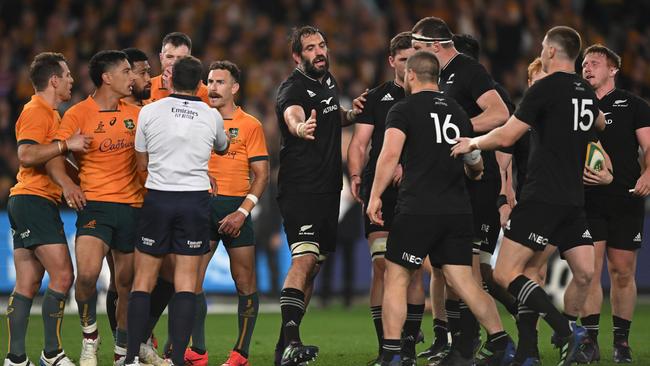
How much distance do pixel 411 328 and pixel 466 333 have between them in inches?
18.3

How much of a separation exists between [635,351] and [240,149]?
4.25m

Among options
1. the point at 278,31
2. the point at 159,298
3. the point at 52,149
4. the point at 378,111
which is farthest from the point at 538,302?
the point at 278,31

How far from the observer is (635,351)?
10.6 metres

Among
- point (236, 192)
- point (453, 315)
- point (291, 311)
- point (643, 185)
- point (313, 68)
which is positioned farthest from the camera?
point (643, 185)

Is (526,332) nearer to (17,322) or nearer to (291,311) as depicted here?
(291,311)

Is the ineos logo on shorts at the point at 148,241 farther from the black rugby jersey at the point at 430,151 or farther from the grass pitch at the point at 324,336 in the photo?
the black rugby jersey at the point at 430,151

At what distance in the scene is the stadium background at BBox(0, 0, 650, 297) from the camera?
A: 1981 cm

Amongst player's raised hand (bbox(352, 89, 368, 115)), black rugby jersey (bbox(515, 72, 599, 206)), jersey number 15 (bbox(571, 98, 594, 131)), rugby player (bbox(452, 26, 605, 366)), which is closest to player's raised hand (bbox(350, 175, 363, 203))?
player's raised hand (bbox(352, 89, 368, 115))

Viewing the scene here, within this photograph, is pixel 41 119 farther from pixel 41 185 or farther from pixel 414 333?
pixel 414 333

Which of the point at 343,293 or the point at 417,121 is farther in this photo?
the point at 343,293

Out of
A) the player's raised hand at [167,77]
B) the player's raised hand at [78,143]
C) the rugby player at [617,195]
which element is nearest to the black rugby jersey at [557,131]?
the rugby player at [617,195]

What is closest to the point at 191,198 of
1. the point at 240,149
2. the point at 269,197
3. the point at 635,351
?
the point at 240,149

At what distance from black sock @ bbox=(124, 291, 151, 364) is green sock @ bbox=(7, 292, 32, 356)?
1064mm

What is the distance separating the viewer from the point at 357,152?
9.85 metres
